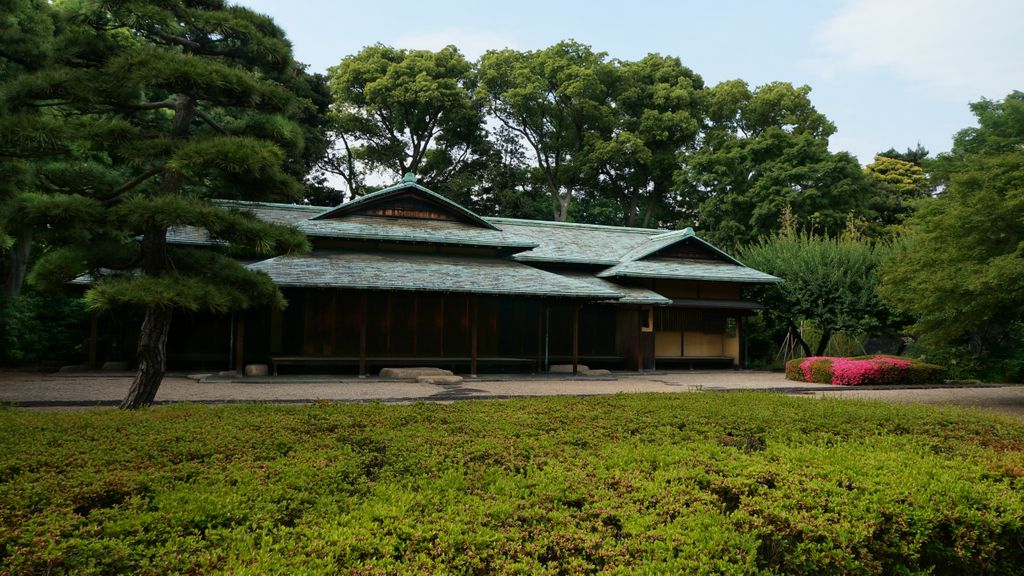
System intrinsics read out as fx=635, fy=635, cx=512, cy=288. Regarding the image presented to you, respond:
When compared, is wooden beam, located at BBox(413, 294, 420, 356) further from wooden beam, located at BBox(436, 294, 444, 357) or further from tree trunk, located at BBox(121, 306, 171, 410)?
tree trunk, located at BBox(121, 306, 171, 410)

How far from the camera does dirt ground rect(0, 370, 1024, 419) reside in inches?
466

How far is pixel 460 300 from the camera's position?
63.1 feet

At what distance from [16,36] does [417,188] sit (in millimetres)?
11162

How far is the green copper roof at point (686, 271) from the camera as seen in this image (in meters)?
21.9

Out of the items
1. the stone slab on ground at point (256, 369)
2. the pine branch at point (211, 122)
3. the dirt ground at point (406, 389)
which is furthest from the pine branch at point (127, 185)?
the stone slab on ground at point (256, 369)

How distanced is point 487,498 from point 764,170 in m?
35.1

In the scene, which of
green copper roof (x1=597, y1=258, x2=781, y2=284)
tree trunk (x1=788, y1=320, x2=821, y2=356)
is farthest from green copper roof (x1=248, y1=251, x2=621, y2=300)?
tree trunk (x1=788, y1=320, x2=821, y2=356)

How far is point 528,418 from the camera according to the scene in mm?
6551

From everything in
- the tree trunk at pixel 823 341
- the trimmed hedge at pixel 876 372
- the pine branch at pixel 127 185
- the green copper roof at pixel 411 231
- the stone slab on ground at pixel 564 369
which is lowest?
the stone slab on ground at pixel 564 369

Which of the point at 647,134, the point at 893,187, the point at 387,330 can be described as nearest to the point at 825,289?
the point at 387,330

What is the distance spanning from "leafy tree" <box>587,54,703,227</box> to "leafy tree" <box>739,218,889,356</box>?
14.8 metres

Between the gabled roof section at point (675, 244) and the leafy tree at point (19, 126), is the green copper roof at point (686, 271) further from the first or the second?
the leafy tree at point (19, 126)

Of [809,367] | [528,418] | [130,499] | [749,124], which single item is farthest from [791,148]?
[130,499]

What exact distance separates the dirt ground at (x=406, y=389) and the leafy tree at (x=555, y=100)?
2228 cm
